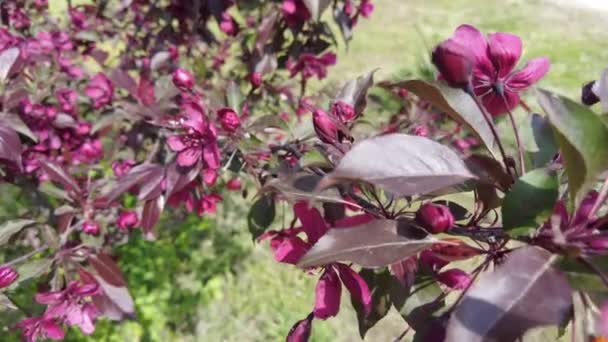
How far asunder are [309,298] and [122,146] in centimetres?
99

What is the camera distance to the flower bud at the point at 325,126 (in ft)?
2.50

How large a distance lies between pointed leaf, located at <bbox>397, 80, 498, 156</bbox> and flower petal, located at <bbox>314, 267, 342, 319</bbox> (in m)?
0.27

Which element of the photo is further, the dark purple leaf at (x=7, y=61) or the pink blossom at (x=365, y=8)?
the pink blossom at (x=365, y=8)

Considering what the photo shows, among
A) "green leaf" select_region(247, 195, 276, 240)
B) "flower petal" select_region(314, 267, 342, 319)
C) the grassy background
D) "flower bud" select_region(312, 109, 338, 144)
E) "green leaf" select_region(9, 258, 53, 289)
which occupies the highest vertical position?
"flower bud" select_region(312, 109, 338, 144)

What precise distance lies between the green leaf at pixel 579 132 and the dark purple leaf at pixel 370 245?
0.17 m

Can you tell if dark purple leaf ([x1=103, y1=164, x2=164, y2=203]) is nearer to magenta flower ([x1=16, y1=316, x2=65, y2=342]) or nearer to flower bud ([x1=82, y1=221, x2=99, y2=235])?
flower bud ([x1=82, y1=221, x2=99, y2=235])

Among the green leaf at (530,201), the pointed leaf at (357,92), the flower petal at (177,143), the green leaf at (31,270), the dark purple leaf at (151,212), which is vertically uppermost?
the green leaf at (530,201)

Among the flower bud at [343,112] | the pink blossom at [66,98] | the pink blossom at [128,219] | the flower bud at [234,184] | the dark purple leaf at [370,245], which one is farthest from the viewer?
the flower bud at [234,184]

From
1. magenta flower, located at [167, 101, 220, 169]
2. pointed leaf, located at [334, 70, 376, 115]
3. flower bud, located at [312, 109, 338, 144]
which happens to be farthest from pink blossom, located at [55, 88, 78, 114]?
flower bud, located at [312, 109, 338, 144]

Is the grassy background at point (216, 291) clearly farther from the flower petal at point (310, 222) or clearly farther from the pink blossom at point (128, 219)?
the flower petal at point (310, 222)

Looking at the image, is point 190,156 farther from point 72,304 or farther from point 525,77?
point 525,77

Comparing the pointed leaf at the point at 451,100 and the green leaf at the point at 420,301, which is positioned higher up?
the pointed leaf at the point at 451,100

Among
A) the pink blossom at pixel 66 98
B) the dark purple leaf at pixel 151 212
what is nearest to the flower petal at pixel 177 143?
the dark purple leaf at pixel 151 212

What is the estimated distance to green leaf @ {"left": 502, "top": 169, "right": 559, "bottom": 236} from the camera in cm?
55
